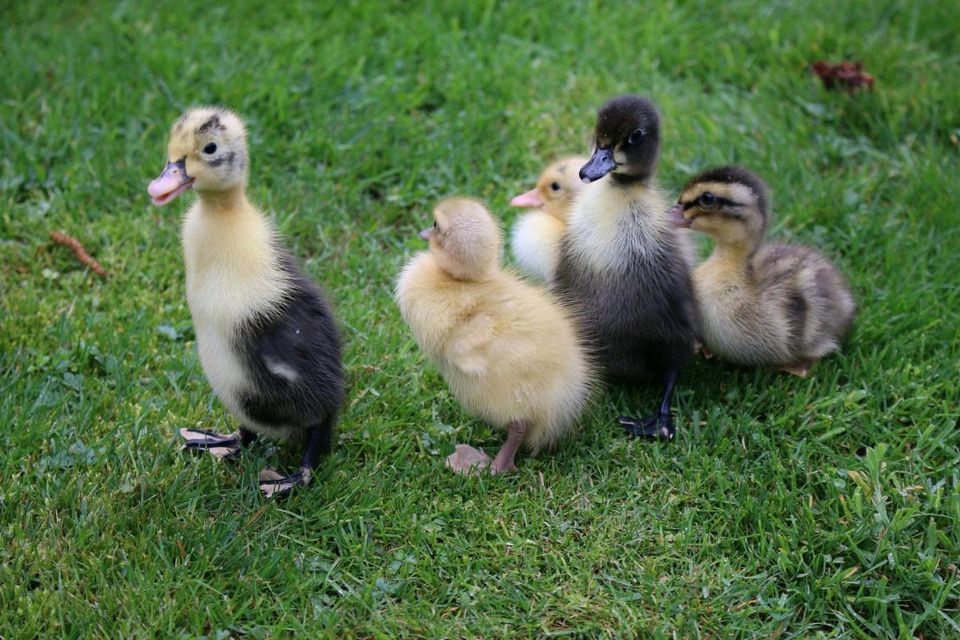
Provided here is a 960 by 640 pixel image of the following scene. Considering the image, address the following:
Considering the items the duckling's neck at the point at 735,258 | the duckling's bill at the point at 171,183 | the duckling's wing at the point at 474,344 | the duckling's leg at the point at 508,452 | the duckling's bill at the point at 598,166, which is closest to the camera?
the duckling's bill at the point at 171,183

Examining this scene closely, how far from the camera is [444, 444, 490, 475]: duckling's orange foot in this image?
12.0ft

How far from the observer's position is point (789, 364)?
415 cm

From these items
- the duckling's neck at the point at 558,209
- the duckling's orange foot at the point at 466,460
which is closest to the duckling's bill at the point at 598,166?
the duckling's neck at the point at 558,209

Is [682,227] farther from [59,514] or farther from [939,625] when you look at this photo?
[59,514]

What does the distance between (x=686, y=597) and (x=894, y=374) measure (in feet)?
4.75

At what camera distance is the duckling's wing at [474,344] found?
3482mm

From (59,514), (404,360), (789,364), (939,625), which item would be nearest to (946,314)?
(789,364)

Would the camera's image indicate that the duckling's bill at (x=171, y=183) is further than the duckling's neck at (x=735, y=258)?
No

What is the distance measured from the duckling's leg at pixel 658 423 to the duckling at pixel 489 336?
0.30 metres

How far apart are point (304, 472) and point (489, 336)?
2.63 feet

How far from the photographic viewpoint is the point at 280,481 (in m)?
3.54

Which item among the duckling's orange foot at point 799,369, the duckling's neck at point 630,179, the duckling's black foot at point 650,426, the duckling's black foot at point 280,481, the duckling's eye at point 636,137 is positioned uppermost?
the duckling's eye at point 636,137

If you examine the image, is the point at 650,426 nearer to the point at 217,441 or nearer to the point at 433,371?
the point at 433,371

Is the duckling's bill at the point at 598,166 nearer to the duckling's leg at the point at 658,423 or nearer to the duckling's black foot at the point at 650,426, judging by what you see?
the duckling's leg at the point at 658,423
